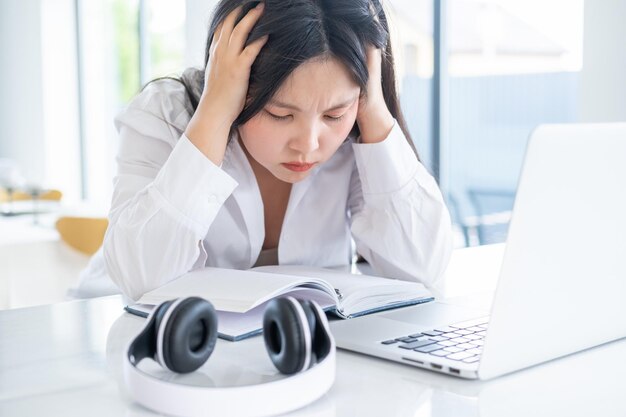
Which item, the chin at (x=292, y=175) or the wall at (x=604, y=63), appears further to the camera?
the wall at (x=604, y=63)

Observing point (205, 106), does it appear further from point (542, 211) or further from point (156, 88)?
point (542, 211)

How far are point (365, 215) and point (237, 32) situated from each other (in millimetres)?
429

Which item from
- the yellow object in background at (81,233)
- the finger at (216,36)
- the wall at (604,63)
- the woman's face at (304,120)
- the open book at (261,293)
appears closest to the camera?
the open book at (261,293)

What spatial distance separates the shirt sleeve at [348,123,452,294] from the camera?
1359mm

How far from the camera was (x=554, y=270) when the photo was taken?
0.76 m

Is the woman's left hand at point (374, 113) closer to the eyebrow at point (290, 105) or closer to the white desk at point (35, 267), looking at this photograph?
the eyebrow at point (290, 105)

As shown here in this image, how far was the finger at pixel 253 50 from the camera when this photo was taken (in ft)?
3.90

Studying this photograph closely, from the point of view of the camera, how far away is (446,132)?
3893 millimetres

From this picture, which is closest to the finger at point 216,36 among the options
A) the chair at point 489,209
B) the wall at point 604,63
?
the wall at point 604,63

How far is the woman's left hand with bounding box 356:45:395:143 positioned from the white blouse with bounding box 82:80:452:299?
0.07 ft

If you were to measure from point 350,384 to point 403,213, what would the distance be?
0.63 meters

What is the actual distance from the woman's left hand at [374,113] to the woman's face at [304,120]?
0.28 ft

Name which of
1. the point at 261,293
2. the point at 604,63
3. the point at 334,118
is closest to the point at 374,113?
the point at 334,118

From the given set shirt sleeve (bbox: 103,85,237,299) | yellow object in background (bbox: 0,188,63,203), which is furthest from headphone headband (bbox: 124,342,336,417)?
yellow object in background (bbox: 0,188,63,203)
